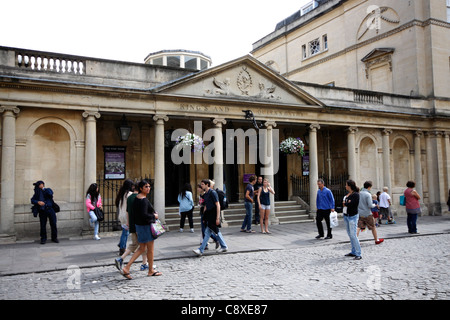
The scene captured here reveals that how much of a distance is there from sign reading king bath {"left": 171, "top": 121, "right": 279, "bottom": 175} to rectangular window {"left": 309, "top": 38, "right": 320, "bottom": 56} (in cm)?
1251

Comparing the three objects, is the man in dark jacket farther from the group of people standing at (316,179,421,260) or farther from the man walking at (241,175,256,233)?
the group of people standing at (316,179,421,260)

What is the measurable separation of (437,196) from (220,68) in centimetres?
1478

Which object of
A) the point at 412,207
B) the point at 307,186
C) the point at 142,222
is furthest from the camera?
the point at 307,186

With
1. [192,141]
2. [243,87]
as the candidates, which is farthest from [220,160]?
[243,87]

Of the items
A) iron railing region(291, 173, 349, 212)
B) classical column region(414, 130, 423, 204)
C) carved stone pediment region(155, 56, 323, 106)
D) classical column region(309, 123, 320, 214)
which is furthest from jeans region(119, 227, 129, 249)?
classical column region(414, 130, 423, 204)

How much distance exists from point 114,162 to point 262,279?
9787mm

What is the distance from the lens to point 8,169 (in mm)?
10992

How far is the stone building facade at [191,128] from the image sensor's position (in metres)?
11.5

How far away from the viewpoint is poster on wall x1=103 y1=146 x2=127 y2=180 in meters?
14.1

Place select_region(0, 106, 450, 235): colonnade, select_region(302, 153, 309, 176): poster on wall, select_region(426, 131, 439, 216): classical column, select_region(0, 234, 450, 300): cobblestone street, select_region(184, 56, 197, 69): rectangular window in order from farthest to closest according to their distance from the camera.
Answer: select_region(184, 56, 197, 69): rectangular window → select_region(426, 131, 439, 216): classical column → select_region(302, 153, 309, 176): poster on wall → select_region(0, 106, 450, 235): colonnade → select_region(0, 234, 450, 300): cobblestone street

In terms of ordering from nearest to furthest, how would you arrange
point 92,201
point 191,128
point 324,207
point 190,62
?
point 92,201, point 324,207, point 191,128, point 190,62

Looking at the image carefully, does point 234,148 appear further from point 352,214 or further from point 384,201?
point 352,214

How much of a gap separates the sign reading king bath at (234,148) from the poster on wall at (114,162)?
215 cm

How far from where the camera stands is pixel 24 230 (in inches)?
443
